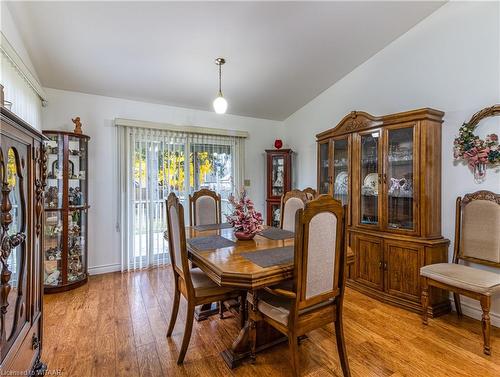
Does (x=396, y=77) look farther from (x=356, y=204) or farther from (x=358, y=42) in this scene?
(x=356, y=204)

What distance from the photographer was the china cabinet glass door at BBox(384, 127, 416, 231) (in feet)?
8.69

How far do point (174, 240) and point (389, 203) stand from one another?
220cm

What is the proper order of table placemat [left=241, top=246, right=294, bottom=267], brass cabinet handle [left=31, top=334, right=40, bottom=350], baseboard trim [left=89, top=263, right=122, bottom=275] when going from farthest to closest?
baseboard trim [left=89, top=263, right=122, bottom=275], table placemat [left=241, top=246, right=294, bottom=267], brass cabinet handle [left=31, top=334, right=40, bottom=350]

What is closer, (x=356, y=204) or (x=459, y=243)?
(x=459, y=243)

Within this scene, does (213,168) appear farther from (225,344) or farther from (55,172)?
(225,344)

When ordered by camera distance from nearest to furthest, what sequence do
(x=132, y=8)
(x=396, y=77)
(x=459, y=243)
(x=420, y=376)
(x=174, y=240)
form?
(x=420, y=376) → (x=174, y=240) → (x=132, y=8) → (x=459, y=243) → (x=396, y=77)

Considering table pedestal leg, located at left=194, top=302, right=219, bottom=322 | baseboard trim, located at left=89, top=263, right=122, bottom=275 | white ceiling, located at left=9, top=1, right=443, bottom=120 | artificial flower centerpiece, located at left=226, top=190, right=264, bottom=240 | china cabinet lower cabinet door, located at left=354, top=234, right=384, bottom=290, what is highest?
white ceiling, located at left=9, top=1, right=443, bottom=120

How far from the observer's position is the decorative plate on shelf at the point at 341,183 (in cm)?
333

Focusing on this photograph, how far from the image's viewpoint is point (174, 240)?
2016 millimetres

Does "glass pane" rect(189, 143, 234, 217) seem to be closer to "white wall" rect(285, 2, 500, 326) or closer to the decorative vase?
the decorative vase

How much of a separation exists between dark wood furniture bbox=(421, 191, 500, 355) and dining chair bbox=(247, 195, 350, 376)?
44.9 inches

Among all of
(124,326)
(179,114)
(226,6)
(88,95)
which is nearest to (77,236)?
(124,326)

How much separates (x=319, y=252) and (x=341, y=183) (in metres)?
2.08

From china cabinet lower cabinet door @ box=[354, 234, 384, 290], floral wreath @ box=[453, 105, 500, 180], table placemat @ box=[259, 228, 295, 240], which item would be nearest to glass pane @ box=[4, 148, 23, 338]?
table placemat @ box=[259, 228, 295, 240]
